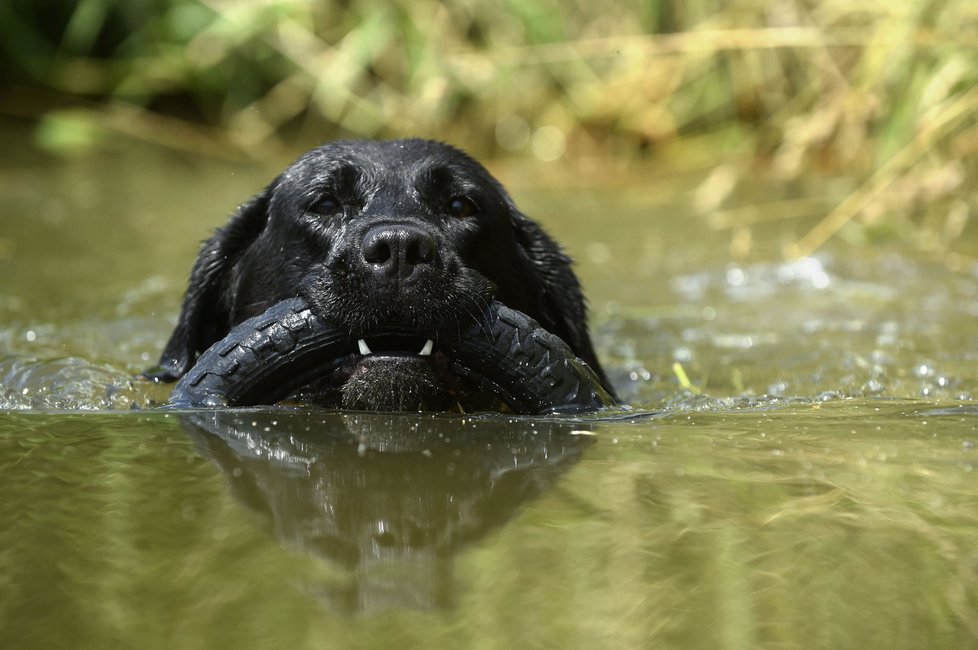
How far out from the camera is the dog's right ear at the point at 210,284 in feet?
13.2

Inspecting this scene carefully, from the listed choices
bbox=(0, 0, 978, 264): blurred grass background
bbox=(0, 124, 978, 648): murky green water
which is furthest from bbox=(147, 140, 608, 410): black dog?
bbox=(0, 0, 978, 264): blurred grass background

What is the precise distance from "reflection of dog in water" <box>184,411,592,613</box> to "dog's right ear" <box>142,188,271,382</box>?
1.03 m

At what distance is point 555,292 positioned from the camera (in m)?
4.21

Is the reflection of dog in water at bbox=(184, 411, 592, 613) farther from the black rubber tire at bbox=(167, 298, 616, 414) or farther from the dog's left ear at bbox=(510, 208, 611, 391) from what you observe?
the dog's left ear at bbox=(510, 208, 611, 391)

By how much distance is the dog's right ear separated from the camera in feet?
13.2

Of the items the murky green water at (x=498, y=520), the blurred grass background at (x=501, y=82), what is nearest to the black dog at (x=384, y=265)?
the murky green water at (x=498, y=520)

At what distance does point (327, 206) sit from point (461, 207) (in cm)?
39

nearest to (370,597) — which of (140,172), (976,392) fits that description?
(976,392)

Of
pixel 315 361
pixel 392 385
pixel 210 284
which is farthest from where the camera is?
pixel 210 284

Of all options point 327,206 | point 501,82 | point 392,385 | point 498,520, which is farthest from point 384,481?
point 501,82

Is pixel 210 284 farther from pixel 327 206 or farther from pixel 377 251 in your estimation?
pixel 377 251

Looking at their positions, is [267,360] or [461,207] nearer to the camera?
[267,360]

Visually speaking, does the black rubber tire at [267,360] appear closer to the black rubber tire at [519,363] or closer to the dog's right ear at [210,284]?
the black rubber tire at [519,363]

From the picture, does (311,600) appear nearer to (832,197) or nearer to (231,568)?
(231,568)
